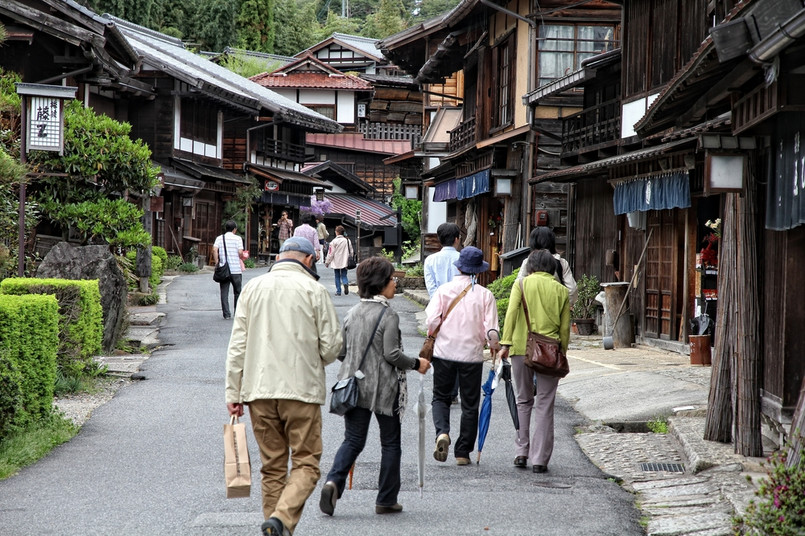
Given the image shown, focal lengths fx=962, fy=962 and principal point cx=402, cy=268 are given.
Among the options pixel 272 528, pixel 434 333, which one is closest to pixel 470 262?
pixel 434 333

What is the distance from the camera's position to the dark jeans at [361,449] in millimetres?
6250

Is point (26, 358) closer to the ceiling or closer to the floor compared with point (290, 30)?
closer to the floor

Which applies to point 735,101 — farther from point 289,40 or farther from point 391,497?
point 289,40

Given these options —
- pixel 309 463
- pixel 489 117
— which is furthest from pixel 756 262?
pixel 489 117

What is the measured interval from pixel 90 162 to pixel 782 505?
14926 mm

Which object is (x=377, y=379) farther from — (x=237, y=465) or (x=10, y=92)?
(x=10, y=92)

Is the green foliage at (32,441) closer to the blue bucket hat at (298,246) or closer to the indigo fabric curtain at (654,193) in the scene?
the blue bucket hat at (298,246)

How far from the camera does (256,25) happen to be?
59.8 m

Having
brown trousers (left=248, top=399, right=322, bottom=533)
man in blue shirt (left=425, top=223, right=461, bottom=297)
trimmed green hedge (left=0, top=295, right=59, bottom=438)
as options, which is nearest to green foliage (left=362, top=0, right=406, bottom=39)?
man in blue shirt (left=425, top=223, right=461, bottom=297)

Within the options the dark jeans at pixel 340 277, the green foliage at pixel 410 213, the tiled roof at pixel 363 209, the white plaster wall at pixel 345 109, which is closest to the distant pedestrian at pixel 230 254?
the dark jeans at pixel 340 277

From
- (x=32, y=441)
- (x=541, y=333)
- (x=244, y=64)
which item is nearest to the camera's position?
(x=541, y=333)

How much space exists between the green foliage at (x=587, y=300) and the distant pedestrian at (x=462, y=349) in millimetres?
10588

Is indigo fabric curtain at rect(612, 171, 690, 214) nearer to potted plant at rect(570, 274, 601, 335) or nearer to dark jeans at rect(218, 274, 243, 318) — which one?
potted plant at rect(570, 274, 601, 335)

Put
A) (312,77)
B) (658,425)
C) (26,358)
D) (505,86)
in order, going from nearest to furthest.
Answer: (26,358) → (658,425) → (505,86) → (312,77)
